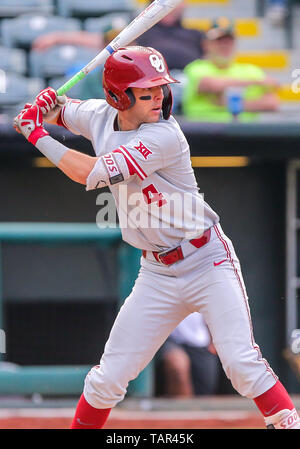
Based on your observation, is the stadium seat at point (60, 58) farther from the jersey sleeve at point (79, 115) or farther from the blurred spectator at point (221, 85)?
the jersey sleeve at point (79, 115)

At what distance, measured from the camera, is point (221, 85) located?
17.7ft

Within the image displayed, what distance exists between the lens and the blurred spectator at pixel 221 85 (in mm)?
5273

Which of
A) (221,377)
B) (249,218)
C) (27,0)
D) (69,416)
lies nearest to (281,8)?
(27,0)

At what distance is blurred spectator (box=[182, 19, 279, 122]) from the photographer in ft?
17.3

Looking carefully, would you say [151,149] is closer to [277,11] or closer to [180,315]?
[180,315]

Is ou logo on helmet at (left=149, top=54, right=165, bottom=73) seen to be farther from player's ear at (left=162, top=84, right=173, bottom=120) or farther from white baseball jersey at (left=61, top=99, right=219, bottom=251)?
white baseball jersey at (left=61, top=99, right=219, bottom=251)

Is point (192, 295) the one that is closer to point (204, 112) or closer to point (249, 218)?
point (249, 218)

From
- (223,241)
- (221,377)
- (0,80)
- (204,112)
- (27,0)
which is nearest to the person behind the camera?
(223,241)

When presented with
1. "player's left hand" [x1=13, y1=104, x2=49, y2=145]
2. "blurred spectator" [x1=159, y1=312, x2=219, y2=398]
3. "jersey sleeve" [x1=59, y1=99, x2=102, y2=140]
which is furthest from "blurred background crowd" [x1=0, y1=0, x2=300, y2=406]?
"player's left hand" [x1=13, y1=104, x2=49, y2=145]

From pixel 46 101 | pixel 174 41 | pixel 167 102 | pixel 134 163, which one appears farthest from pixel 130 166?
pixel 174 41

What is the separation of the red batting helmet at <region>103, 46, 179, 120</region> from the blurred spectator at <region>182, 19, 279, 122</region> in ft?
7.14

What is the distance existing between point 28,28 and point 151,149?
15.1ft

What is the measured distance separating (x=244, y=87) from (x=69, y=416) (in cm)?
251

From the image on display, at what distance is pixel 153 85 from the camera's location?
2.82 metres
